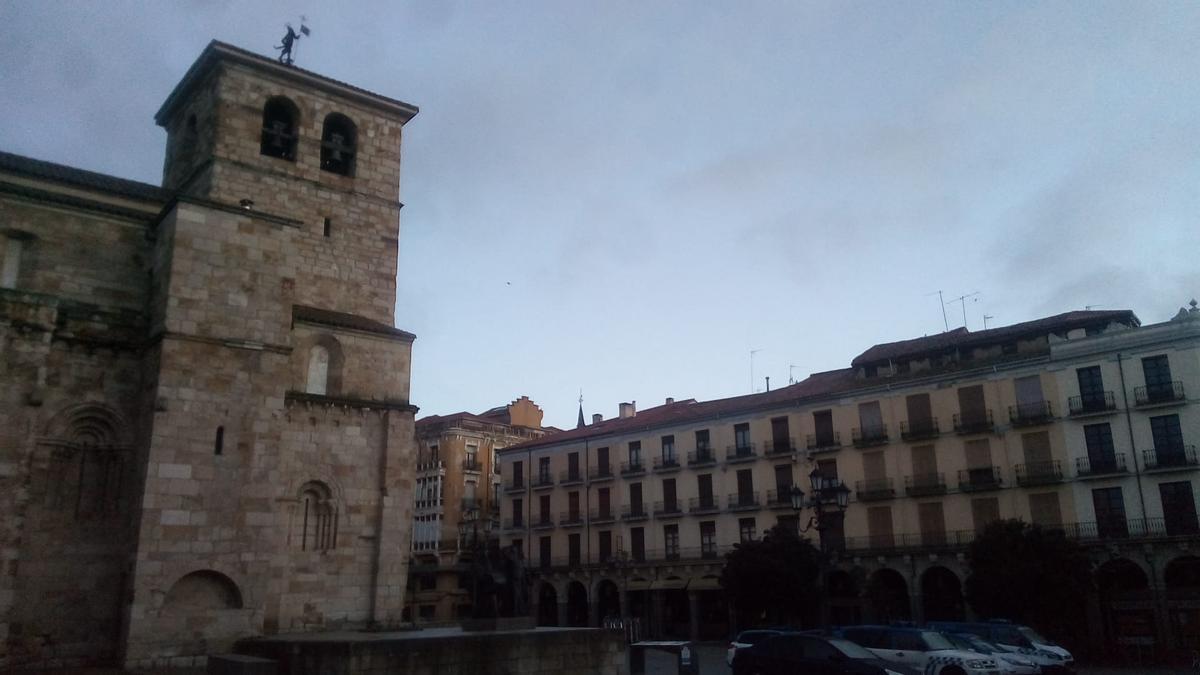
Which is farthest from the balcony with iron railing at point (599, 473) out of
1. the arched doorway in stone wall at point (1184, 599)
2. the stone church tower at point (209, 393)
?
the arched doorway in stone wall at point (1184, 599)

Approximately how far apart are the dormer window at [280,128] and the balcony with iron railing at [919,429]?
23.8m

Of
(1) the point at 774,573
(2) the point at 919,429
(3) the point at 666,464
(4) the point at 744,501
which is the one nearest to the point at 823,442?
(2) the point at 919,429

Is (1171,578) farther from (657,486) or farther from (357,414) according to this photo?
(357,414)

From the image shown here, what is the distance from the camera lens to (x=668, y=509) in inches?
1590

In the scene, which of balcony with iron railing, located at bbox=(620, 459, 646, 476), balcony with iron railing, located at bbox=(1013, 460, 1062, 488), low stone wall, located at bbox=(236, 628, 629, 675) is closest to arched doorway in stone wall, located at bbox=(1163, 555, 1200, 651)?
balcony with iron railing, located at bbox=(1013, 460, 1062, 488)

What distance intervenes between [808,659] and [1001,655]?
522cm

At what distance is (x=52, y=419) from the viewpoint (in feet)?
56.6

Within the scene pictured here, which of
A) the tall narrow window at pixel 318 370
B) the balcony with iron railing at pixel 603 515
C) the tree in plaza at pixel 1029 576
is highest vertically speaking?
the tall narrow window at pixel 318 370

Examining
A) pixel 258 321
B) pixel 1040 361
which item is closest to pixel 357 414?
pixel 258 321

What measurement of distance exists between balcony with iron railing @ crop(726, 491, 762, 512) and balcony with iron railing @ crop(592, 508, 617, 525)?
20.1ft

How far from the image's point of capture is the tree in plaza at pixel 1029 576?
87.8ft

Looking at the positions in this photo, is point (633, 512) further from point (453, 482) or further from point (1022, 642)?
point (1022, 642)

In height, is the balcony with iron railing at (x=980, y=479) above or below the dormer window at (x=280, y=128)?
below

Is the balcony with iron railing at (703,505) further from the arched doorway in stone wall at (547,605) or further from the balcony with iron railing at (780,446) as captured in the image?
the arched doorway in stone wall at (547,605)
